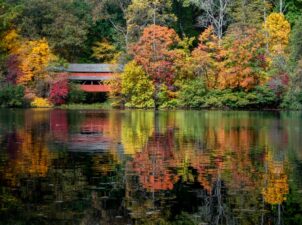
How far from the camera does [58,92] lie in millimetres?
57312

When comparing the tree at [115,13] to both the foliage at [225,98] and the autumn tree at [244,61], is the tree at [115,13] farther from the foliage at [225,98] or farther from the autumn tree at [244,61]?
the autumn tree at [244,61]

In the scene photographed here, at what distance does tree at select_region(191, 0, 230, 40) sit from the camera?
198 ft

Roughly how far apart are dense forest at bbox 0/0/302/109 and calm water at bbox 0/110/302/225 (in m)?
28.4

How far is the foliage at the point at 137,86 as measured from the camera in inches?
2196

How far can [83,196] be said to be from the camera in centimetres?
A: 1210

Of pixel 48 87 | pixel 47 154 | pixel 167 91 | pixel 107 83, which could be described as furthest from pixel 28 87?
pixel 47 154

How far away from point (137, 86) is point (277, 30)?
15.7 m

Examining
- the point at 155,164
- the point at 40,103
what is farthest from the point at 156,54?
the point at 155,164

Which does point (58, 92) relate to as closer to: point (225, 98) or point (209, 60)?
point (209, 60)

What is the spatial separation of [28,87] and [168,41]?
14.6 metres

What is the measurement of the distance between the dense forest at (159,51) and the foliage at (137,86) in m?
0.10

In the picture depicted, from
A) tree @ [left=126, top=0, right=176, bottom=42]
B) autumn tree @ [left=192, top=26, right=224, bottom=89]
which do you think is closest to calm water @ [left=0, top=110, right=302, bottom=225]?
autumn tree @ [left=192, top=26, right=224, bottom=89]

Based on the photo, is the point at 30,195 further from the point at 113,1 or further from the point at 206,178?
the point at 113,1

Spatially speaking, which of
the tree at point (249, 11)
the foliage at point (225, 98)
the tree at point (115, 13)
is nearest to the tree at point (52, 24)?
the tree at point (115, 13)
